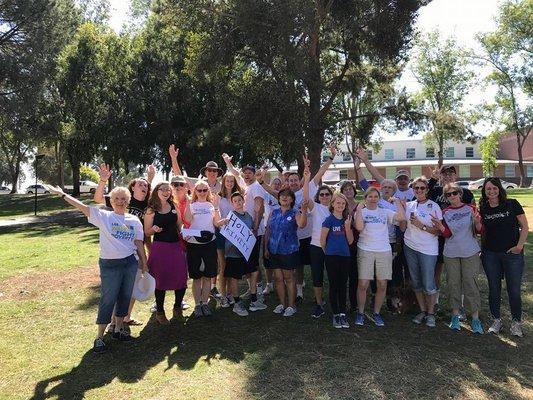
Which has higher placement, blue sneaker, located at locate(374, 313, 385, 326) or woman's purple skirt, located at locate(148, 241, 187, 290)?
woman's purple skirt, located at locate(148, 241, 187, 290)

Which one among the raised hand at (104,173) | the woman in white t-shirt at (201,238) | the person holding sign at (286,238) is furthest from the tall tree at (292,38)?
the raised hand at (104,173)

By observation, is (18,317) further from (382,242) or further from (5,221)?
(5,221)

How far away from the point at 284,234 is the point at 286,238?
0.06 m

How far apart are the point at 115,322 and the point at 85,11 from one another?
38.7 m

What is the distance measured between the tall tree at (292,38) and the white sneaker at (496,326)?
38.9 ft

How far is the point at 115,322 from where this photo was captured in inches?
214

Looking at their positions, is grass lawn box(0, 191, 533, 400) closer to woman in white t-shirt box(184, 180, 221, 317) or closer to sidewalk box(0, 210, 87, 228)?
woman in white t-shirt box(184, 180, 221, 317)

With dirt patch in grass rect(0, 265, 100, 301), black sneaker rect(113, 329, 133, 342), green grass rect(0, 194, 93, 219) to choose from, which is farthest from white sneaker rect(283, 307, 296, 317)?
green grass rect(0, 194, 93, 219)

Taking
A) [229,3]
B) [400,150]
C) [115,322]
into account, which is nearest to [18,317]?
[115,322]

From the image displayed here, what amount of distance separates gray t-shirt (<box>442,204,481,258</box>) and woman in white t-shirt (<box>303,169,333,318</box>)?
4.85 feet

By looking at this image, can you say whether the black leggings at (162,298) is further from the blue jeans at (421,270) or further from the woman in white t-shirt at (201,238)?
the blue jeans at (421,270)

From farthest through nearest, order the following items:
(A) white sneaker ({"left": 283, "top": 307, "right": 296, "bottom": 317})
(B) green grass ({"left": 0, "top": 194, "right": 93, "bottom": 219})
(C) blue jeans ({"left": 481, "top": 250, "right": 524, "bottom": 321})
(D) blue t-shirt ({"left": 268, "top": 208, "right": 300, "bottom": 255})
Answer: (B) green grass ({"left": 0, "top": 194, "right": 93, "bottom": 219})
(A) white sneaker ({"left": 283, "top": 307, "right": 296, "bottom": 317})
(D) blue t-shirt ({"left": 268, "top": 208, "right": 300, "bottom": 255})
(C) blue jeans ({"left": 481, "top": 250, "right": 524, "bottom": 321})

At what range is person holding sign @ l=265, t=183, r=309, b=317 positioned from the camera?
594 cm

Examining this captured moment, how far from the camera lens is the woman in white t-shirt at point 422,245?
18.7ft
